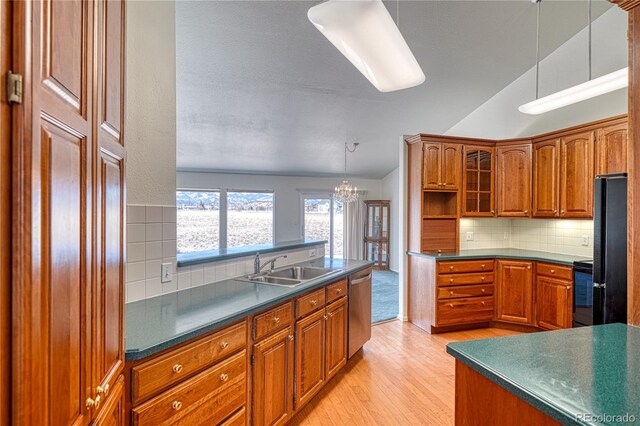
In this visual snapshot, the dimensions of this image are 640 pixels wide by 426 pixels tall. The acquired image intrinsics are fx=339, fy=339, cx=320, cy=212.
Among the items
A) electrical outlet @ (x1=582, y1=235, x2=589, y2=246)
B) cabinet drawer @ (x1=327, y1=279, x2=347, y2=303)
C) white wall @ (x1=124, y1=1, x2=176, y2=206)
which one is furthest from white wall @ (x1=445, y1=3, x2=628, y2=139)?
white wall @ (x1=124, y1=1, x2=176, y2=206)

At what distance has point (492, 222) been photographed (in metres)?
4.62

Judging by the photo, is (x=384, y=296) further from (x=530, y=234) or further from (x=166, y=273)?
(x=166, y=273)

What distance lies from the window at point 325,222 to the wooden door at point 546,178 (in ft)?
15.7

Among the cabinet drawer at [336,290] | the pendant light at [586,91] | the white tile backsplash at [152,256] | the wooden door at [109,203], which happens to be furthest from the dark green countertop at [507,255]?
the wooden door at [109,203]

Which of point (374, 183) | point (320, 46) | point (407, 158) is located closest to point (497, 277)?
point (407, 158)

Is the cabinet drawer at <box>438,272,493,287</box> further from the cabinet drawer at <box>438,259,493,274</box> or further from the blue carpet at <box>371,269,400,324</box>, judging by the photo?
the blue carpet at <box>371,269,400,324</box>

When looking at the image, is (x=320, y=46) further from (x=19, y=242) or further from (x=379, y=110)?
(x=19, y=242)

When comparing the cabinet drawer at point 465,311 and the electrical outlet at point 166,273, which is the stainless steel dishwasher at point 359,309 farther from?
the electrical outlet at point 166,273

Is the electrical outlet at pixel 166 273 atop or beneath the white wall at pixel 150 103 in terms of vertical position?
beneath

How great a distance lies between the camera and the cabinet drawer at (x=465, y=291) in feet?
12.6

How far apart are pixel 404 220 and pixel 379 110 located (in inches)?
68.0

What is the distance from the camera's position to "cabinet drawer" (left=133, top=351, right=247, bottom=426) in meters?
1.28

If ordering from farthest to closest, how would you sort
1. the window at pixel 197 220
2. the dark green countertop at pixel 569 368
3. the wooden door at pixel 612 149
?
the window at pixel 197 220
the wooden door at pixel 612 149
the dark green countertop at pixel 569 368

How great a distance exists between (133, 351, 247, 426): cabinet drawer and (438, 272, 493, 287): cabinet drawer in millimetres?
2774
